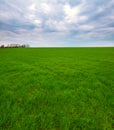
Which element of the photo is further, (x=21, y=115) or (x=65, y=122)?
(x=21, y=115)

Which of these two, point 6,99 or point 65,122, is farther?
point 6,99

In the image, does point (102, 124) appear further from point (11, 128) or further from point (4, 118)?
point (4, 118)

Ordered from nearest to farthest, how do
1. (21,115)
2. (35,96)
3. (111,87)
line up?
(21,115) < (35,96) < (111,87)

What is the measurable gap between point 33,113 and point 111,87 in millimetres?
4379

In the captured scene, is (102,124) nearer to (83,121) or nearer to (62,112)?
(83,121)

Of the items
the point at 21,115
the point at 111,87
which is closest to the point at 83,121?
the point at 21,115

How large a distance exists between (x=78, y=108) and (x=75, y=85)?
241 cm

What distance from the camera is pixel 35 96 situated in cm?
521

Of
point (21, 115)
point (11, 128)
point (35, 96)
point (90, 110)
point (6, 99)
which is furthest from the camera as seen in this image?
point (35, 96)

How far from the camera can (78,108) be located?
4.38 m

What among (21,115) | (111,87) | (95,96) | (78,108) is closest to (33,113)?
(21,115)

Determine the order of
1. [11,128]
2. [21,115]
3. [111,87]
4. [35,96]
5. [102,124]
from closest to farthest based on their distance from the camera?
[11,128] < [102,124] < [21,115] < [35,96] < [111,87]

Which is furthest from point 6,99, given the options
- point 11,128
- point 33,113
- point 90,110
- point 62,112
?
point 90,110

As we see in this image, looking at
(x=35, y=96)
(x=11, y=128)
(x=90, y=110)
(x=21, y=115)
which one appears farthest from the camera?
(x=35, y=96)
